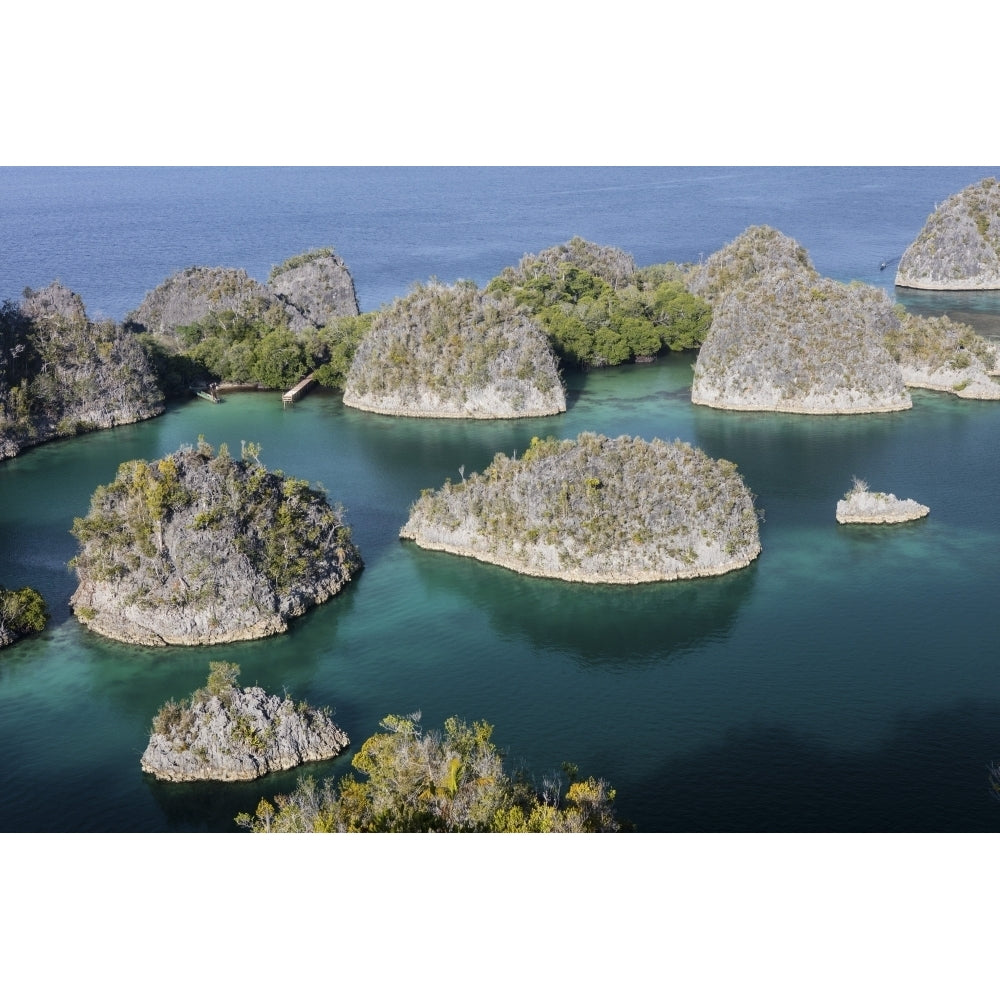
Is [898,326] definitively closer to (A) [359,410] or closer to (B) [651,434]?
(B) [651,434]

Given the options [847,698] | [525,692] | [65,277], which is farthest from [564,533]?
[65,277]

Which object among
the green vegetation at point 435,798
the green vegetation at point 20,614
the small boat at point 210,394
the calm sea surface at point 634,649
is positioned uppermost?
the green vegetation at point 435,798

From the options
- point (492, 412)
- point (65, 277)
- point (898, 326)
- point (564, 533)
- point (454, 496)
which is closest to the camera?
point (564, 533)

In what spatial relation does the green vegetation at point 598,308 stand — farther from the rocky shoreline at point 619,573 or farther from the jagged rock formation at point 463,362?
the rocky shoreline at point 619,573

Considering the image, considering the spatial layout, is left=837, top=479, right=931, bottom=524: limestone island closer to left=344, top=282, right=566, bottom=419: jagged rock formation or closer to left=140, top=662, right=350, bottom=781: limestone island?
left=344, top=282, right=566, bottom=419: jagged rock formation

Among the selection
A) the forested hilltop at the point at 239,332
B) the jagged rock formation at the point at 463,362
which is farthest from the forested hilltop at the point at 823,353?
the forested hilltop at the point at 239,332

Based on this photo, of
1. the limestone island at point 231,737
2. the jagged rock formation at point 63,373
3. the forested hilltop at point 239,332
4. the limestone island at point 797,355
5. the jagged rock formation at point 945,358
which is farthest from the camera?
the forested hilltop at point 239,332

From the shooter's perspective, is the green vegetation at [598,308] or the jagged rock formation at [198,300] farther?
the jagged rock formation at [198,300]
